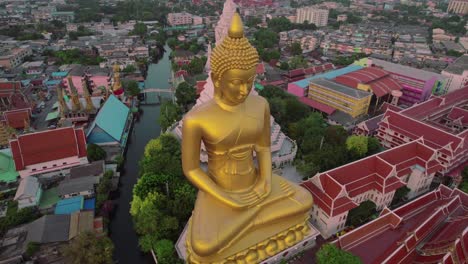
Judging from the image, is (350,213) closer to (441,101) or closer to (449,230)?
(449,230)

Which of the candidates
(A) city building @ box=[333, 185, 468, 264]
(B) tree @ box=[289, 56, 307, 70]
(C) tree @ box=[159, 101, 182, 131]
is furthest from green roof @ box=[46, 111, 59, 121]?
(B) tree @ box=[289, 56, 307, 70]

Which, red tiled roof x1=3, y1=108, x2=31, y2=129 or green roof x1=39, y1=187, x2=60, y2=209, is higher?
red tiled roof x1=3, y1=108, x2=31, y2=129

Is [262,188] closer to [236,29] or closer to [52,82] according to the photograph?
[236,29]

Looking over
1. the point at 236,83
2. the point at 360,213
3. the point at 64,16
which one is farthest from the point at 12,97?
the point at 64,16

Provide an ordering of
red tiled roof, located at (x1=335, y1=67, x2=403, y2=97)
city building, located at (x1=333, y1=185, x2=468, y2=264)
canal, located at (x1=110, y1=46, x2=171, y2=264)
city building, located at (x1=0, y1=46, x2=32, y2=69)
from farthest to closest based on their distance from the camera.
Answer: city building, located at (x1=0, y1=46, x2=32, y2=69) < red tiled roof, located at (x1=335, y1=67, x2=403, y2=97) < canal, located at (x1=110, y1=46, x2=171, y2=264) < city building, located at (x1=333, y1=185, x2=468, y2=264)

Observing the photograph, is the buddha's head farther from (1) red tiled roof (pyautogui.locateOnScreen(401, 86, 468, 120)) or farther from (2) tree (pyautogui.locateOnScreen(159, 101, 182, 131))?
(1) red tiled roof (pyautogui.locateOnScreen(401, 86, 468, 120))

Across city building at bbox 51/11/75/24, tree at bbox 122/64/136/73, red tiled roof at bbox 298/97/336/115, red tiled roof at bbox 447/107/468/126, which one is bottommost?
tree at bbox 122/64/136/73
